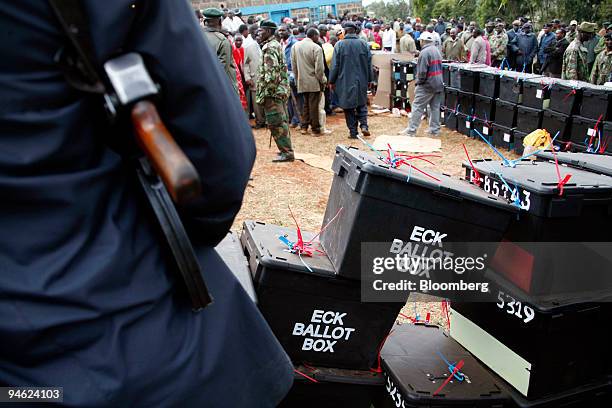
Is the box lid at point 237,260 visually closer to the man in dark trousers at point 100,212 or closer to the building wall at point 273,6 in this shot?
the man in dark trousers at point 100,212

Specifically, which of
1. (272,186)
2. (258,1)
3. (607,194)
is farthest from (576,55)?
(258,1)

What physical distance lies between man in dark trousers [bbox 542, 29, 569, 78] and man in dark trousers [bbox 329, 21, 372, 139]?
735 centimetres

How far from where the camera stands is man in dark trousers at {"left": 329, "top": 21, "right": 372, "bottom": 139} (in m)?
9.59

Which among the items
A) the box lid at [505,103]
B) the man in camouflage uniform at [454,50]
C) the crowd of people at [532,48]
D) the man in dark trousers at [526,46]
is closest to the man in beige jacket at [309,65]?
the box lid at [505,103]

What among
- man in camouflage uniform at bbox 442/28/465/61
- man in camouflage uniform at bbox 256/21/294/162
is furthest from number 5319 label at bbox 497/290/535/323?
man in camouflage uniform at bbox 442/28/465/61

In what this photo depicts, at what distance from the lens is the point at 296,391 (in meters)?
2.72

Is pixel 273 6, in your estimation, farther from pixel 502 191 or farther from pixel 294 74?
pixel 502 191

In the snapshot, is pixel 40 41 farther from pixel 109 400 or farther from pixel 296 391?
pixel 296 391

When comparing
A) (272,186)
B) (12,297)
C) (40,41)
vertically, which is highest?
(40,41)

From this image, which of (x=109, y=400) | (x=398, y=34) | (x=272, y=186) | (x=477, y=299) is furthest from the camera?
(x=398, y=34)

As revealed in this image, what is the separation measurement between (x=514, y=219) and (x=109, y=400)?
2.00 meters

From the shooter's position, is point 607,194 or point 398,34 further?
point 398,34

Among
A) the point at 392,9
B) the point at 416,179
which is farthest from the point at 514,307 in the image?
the point at 392,9

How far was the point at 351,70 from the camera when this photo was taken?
31.5ft
